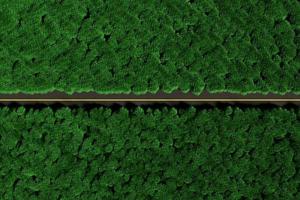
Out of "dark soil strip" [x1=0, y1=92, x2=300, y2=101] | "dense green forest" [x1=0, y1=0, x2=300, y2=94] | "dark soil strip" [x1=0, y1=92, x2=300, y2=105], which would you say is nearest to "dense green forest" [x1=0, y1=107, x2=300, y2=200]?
"dark soil strip" [x1=0, y1=92, x2=300, y2=105]

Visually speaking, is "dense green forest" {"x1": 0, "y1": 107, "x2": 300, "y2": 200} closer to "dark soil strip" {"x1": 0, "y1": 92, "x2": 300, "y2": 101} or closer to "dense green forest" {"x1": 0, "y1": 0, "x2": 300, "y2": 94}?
"dark soil strip" {"x1": 0, "y1": 92, "x2": 300, "y2": 101}

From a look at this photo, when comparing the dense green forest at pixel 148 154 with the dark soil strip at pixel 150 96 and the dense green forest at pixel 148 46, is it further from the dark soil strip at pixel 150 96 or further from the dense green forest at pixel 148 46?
the dense green forest at pixel 148 46

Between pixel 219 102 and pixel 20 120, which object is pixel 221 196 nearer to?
pixel 219 102

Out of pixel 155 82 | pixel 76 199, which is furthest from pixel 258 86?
pixel 76 199

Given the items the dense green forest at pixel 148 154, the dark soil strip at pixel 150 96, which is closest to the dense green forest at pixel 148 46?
the dark soil strip at pixel 150 96

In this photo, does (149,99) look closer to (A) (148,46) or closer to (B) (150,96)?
(B) (150,96)

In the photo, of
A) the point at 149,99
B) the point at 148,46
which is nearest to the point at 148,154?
the point at 149,99

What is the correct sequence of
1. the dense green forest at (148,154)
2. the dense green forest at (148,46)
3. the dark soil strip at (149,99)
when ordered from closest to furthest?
the dense green forest at (148,154), the dense green forest at (148,46), the dark soil strip at (149,99)
